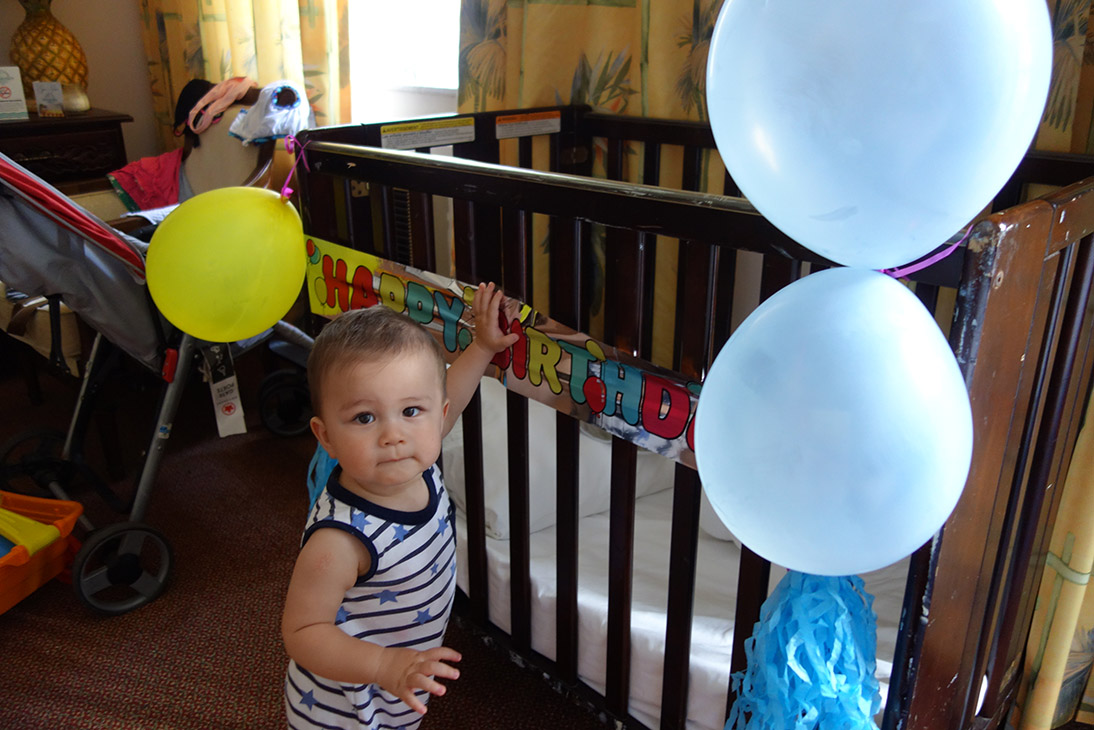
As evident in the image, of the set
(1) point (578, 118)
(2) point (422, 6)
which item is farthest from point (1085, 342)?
(2) point (422, 6)

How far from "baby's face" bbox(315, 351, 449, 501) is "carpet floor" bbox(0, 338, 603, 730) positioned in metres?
0.67

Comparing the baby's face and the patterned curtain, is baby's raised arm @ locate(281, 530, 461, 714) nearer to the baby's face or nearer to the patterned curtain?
the baby's face

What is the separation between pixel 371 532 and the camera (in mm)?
893

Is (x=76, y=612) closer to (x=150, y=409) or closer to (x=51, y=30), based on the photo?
(x=150, y=409)

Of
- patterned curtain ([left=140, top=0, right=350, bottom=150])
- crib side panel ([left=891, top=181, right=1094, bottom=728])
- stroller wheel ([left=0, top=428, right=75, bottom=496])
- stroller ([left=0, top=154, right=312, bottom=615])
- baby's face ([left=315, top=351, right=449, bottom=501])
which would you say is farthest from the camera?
patterned curtain ([left=140, top=0, right=350, bottom=150])

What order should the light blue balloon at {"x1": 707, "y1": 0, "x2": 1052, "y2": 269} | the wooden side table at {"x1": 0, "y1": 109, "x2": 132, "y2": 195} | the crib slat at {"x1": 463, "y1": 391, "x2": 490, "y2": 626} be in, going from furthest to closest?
1. the wooden side table at {"x1": 0, "y1": 109, "x2": 132, "y2": 195}
2. the crib slat at {"x1": 463, "y1": 391, "x2": 490, "y2": 626}
3. the light blue balloon at {"x1": 707, "y1": 0, "x2": 1052, "y2": 269}

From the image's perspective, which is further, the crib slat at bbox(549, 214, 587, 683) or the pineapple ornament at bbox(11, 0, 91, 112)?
the pineapple ornament at bbox(11, 0, 91, 112)

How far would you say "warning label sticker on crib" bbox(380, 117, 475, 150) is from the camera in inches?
59.4

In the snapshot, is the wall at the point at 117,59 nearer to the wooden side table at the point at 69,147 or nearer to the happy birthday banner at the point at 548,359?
the wooden side table at the point at 69,147

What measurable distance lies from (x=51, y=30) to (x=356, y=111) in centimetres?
114

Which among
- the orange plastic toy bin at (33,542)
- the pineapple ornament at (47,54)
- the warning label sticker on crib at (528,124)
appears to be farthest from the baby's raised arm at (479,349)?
the pineapple ornament at (47,54)

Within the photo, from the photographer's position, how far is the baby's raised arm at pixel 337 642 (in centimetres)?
77

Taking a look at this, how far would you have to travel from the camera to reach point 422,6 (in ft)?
8.56

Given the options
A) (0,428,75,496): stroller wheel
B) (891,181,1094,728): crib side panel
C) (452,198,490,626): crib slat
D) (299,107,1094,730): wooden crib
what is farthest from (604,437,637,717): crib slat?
(0,428,75,496): stroller wheel
